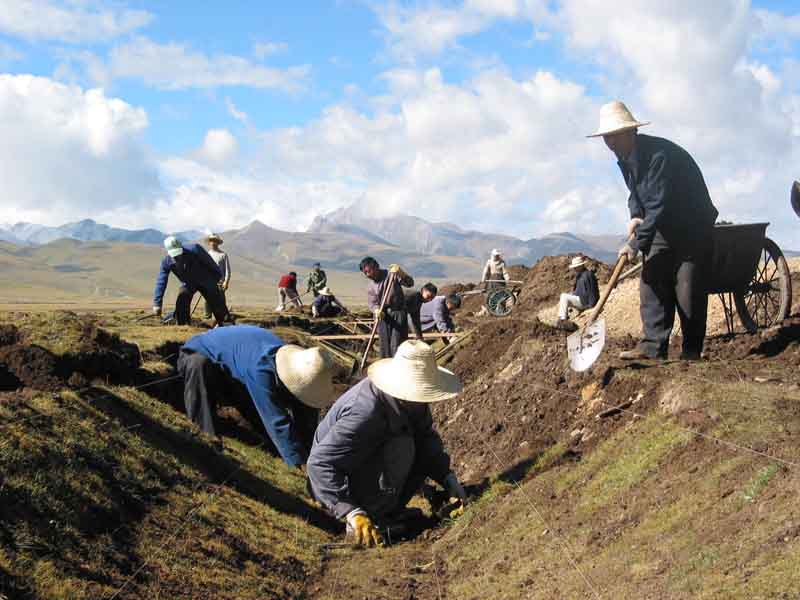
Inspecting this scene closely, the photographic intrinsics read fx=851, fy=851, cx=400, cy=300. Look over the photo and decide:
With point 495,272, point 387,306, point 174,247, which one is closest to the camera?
point 174,247

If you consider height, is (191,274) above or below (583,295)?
above

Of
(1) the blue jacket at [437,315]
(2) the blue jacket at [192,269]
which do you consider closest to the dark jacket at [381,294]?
(2) the blue jacket at [192,269]

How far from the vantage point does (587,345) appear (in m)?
8.01

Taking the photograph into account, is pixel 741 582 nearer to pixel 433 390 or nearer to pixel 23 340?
pixel 433 390

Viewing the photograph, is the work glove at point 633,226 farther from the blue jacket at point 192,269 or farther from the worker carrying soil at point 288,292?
the worker carrying soil at point 288,292

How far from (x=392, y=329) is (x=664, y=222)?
641cm

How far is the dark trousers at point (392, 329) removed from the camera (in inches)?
522

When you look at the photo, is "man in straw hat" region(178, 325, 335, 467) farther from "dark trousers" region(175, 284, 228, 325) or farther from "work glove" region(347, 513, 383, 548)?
"dark trousers" region(175, 284, 228, 325)

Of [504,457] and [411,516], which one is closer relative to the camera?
[411,516]

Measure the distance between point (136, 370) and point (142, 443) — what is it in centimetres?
238

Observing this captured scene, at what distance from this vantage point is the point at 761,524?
3.83 meters

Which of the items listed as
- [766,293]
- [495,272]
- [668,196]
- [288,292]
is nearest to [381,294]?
[766,293]

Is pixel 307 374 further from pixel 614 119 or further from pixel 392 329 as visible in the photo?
pixel 392 329

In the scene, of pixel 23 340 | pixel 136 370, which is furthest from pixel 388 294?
pixel 23 340
